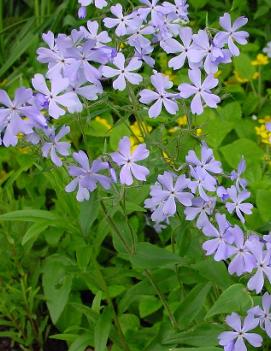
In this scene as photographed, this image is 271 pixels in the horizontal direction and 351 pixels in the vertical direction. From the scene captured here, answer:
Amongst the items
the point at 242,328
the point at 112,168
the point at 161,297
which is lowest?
the point at 161,297

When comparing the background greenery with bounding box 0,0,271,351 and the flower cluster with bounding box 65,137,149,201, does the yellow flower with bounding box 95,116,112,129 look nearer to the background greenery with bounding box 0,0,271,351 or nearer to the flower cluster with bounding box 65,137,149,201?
the background greenery with bounding box 0,0,271,351

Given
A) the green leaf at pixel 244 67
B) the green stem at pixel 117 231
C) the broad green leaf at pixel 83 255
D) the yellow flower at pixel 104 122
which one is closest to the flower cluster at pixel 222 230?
the green stem at pixel 117 231

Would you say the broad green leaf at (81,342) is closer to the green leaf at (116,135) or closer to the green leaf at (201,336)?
the green leaf at (201,336)

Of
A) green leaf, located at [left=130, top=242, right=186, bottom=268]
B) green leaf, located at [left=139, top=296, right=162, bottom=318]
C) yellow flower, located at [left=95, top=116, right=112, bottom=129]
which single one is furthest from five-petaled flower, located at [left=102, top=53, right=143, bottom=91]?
yellow flower, located at [left=95, top=116, right=112, bottom=129]

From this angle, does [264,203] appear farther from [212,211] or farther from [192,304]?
[212,211]

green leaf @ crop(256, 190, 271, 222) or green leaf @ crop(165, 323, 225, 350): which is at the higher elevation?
green leaf @ crop(165, 323, 225, 350)

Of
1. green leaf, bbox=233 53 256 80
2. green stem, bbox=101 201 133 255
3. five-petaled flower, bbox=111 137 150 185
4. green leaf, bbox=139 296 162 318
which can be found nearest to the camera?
five-petaled flower, bbox=111 137 150 185

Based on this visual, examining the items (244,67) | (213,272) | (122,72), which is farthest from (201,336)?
(244,67)
